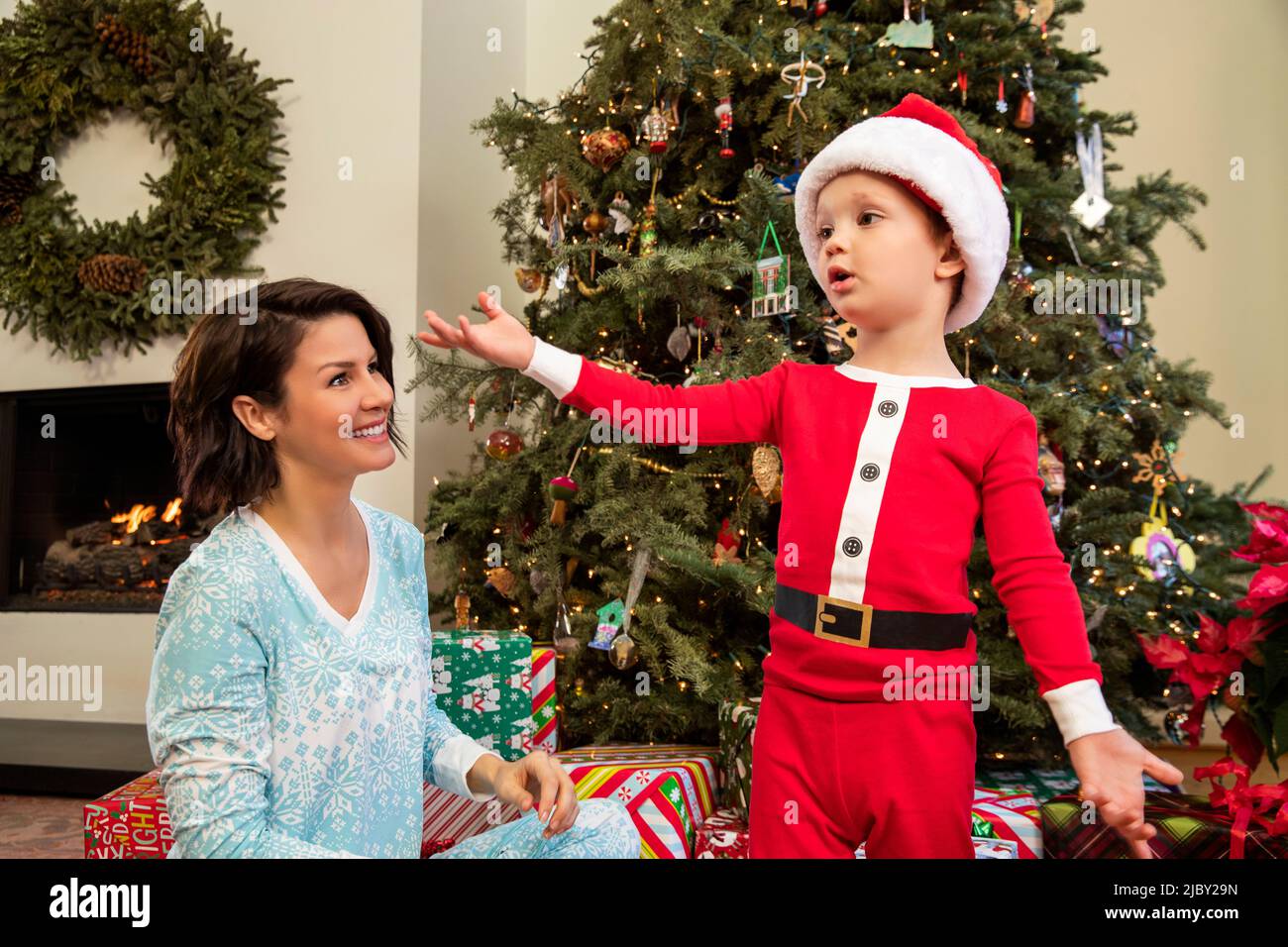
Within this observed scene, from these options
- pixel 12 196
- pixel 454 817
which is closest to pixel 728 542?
pixel 454 817

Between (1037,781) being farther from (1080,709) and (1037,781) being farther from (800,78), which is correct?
(800,78)

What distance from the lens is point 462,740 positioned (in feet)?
4.01

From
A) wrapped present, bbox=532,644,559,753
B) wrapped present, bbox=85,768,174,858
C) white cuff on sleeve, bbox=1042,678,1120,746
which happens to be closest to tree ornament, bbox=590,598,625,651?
wrapped present, bbox=532,644,559,753

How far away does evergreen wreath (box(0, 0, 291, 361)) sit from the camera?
11.7ft

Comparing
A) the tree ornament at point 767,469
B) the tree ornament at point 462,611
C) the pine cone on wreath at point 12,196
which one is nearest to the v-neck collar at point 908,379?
the tree ornament at point 767,469

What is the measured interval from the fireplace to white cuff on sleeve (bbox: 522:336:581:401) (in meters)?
3.10

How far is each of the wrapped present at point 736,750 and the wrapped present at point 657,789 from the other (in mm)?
44

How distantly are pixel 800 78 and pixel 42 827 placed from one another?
9.15ft

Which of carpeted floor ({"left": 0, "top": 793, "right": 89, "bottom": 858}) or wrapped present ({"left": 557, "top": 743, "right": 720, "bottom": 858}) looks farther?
carpeted floor ({"left": 0, "top": 793, "right": 89, "bottom": 858})

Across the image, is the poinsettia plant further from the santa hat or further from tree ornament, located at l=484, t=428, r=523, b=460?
tree ornament, located at l=484, t=428, r=523, b=460

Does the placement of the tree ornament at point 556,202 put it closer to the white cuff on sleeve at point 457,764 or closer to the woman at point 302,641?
the woman at point 302,641

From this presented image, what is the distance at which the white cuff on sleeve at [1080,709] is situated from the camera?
100 centimetres

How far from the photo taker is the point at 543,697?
2289 millimetres
